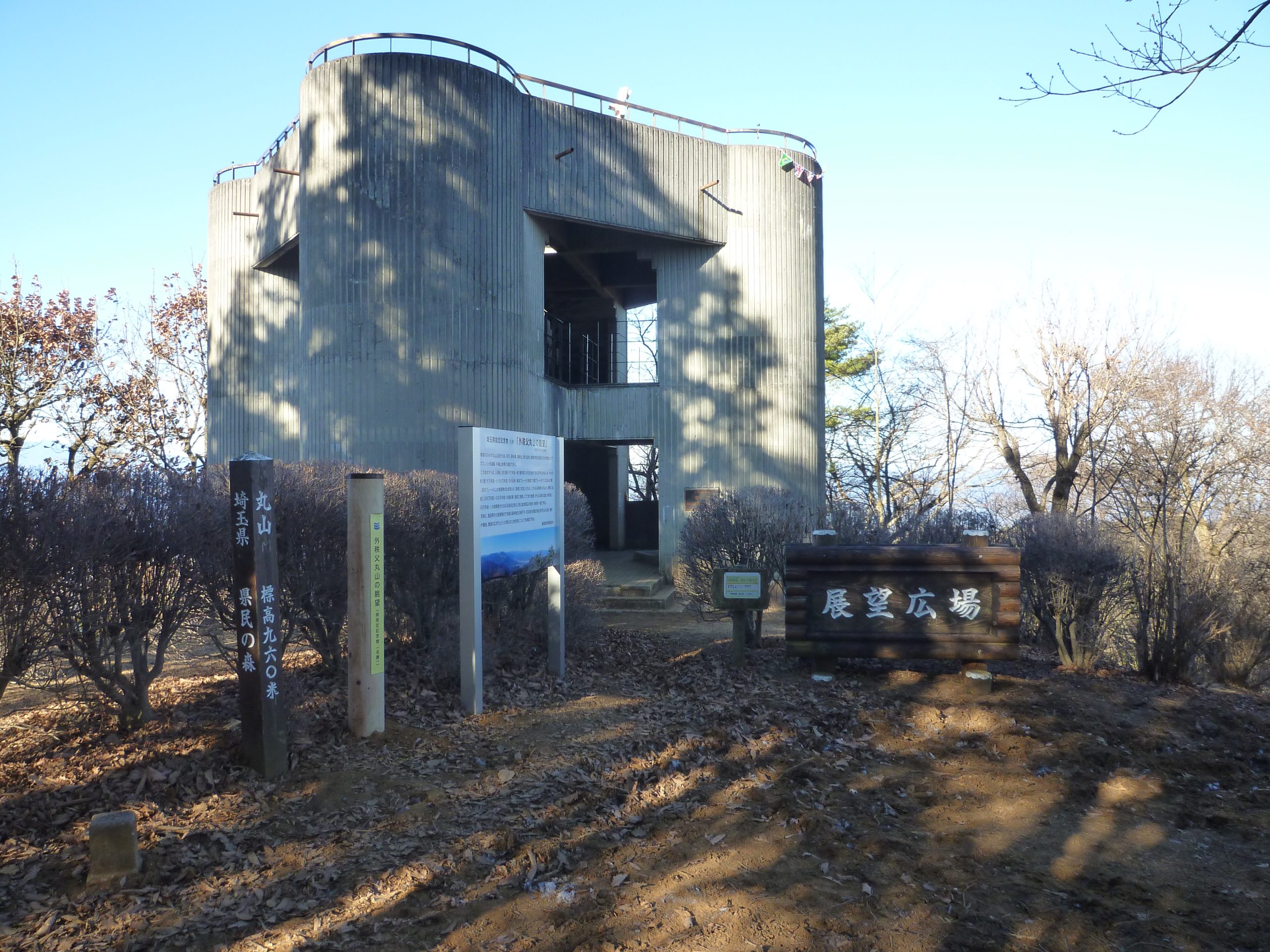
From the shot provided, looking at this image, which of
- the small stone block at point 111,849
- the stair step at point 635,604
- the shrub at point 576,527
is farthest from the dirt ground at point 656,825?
the stair step at point 635,604

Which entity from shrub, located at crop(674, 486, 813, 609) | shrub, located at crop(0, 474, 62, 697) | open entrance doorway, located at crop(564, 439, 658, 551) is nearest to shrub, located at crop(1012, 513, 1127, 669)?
shrub, located at crop(674, 486, 813, 609)

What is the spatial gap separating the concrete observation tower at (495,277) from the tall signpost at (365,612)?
9961mm

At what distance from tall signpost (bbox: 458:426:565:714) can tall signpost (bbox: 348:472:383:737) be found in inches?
30.5

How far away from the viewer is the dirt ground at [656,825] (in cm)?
387

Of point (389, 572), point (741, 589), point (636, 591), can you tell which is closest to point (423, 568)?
point (389, 572)

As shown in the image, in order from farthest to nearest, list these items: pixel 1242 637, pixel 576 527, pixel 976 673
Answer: pixel 576 527, pixel 1242 637, pixel 976 673

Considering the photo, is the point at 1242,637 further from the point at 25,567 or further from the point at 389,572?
the point at 25,567

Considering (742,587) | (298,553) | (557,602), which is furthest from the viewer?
(742,587)

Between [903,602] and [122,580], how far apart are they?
21.6 ft

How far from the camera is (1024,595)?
10148mm

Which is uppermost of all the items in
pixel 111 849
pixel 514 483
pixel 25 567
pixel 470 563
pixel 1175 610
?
pixel 514 483

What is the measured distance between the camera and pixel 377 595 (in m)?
6.14

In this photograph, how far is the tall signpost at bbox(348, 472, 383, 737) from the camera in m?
6.03

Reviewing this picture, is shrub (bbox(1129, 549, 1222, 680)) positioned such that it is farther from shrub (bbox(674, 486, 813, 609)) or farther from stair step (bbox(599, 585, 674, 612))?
stair step (bbox(599, 585, 674, 612))
